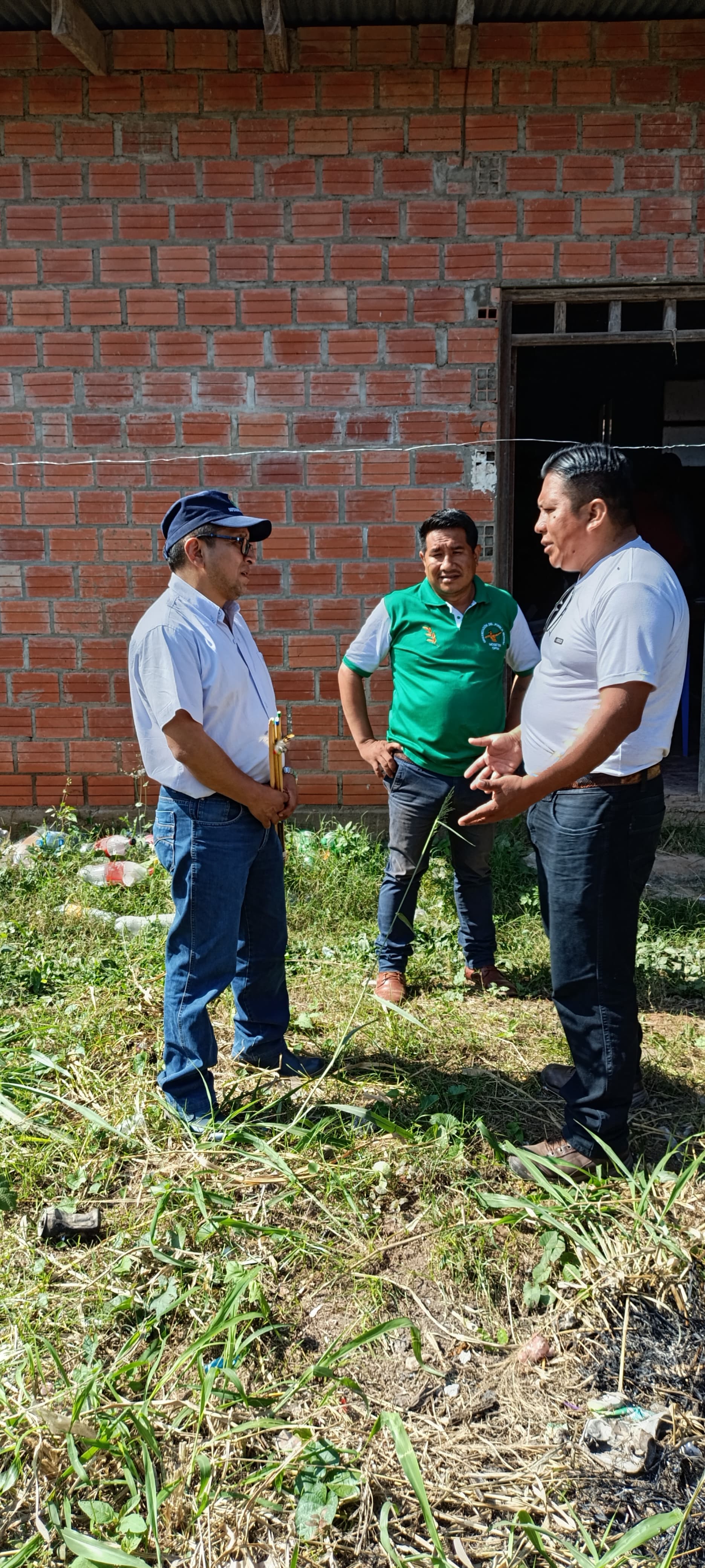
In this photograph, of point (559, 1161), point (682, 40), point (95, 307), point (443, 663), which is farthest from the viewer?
point (95, 307)

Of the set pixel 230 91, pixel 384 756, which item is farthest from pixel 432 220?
pixel 384 756

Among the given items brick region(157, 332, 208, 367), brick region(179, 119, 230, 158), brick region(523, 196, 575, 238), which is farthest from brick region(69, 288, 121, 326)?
brick region(523, 196, 575, 238)

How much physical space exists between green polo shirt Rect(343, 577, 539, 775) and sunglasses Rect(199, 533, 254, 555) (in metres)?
1.25

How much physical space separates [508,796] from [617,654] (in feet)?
1.76

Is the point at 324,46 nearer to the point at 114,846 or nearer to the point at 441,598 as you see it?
the point at 441,598

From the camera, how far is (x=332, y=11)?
5.52 metres

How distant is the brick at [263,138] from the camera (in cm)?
577

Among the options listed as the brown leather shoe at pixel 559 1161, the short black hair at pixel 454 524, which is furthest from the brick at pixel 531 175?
the brown leather shoe at pixel 559 1161

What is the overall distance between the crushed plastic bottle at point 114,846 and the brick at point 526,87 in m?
4.38

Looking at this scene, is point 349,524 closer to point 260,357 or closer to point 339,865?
point 260,357

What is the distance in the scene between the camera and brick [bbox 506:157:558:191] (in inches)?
227

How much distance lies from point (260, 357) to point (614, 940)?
4246 mm

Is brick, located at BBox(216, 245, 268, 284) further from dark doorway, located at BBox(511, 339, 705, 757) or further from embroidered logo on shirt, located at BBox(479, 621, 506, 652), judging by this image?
dark doorway, located at BBox(511, 339, 705, 757)

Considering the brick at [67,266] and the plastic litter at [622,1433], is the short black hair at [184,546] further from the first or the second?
the brick at [67,266]
